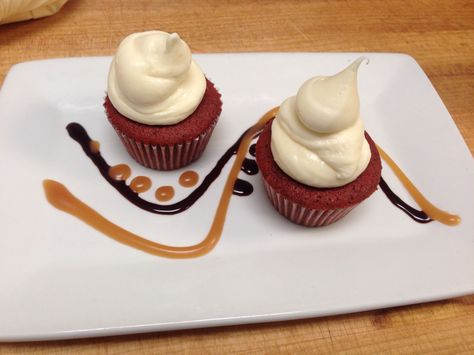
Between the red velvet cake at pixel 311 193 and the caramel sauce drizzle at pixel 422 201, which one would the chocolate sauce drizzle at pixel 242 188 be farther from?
the caramel sauce drizzle at pixel 422 201

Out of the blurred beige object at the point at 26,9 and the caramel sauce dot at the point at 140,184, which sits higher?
the blurred beige object at the point at 26,9

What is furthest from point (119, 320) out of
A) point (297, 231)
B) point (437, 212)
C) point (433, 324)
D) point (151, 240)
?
point (437, 212)

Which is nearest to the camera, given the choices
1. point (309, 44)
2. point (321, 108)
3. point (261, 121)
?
point (321, 108)

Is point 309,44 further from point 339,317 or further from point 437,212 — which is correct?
point 339,317

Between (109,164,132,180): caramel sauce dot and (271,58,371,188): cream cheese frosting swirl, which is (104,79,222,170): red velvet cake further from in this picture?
(271,58,371,188): cream cheese frosting swirl

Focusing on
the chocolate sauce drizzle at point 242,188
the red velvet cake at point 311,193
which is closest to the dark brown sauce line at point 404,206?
the red velvet cake at point 311,193

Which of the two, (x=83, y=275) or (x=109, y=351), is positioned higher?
(x=83, y=275)
